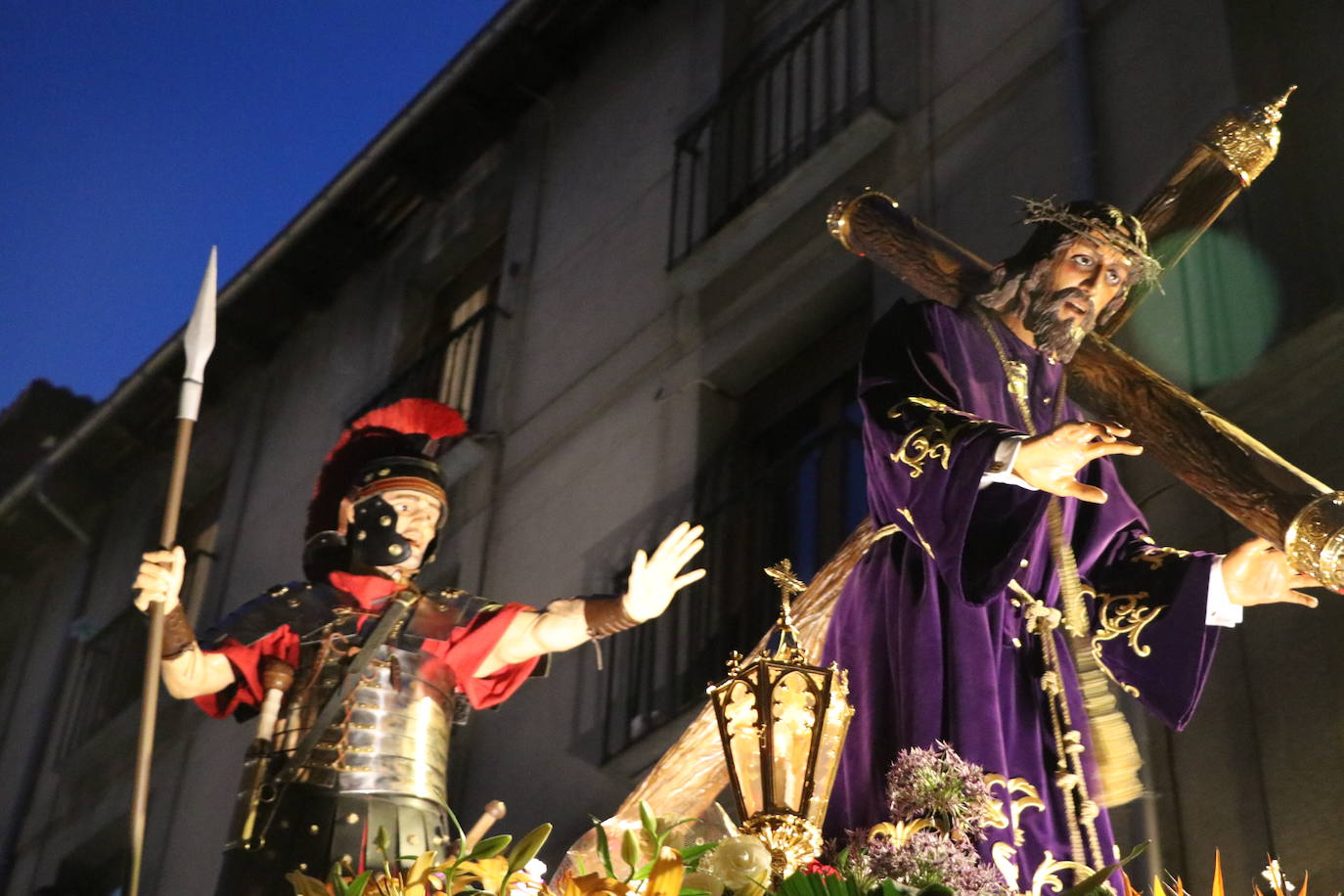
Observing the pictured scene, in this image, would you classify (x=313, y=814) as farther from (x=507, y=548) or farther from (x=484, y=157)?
(x=484, y=157)

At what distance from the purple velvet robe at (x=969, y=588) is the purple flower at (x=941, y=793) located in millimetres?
114

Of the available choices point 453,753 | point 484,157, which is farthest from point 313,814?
point 484,157

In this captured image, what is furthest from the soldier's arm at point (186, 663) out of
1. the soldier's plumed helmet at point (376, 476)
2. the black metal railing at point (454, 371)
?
the black metal railing at point (454, 371)

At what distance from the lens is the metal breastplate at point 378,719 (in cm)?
492

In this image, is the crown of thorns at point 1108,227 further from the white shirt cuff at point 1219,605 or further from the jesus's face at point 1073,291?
the white shirt cuff at point 1219,605

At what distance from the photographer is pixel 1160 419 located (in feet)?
14.0

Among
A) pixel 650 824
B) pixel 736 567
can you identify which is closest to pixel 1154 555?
pixel 650 824

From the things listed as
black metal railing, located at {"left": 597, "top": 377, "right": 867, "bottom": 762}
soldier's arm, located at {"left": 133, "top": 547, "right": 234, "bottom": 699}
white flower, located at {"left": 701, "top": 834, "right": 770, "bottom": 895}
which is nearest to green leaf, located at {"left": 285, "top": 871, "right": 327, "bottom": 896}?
white flower, located at {"left": 701, "top": 834, "right": 770, "bottom": 895}

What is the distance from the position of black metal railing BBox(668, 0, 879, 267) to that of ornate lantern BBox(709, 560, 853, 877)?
3956mm

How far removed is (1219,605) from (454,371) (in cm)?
561

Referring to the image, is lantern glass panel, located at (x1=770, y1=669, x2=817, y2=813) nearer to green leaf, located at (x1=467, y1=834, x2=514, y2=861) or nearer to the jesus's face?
green leaf, located at (x1=467, y1=834, x2=514, y2=861)

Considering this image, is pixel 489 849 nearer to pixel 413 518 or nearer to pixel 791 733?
pixel 791 733

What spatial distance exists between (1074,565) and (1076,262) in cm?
66

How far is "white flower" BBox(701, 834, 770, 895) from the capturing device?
9.80 ft
